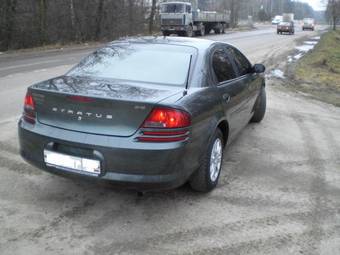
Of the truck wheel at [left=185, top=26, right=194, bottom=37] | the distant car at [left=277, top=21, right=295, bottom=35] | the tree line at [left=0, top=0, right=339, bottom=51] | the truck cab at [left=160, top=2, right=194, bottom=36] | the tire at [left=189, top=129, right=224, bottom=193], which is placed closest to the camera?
the tire at [left=189, top=129, right=224, bottom=193]

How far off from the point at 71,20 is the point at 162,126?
25.3 metres

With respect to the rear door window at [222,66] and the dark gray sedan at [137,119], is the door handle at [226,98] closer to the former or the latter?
the dark gray sedan at [137,119]

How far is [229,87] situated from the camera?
5.21 m

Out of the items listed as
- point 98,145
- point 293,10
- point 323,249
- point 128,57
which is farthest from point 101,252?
point 293,10

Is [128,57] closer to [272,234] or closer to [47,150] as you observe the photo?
[47,150]

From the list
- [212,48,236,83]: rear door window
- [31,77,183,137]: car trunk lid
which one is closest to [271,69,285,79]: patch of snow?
[212,48,236,83]: rear door window

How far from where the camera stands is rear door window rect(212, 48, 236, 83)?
198 inches

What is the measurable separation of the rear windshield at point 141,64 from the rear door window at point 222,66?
34 cm

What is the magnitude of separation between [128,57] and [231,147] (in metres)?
2.16

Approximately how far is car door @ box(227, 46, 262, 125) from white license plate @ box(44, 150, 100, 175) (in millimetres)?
2628

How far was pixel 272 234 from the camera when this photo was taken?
3.84m

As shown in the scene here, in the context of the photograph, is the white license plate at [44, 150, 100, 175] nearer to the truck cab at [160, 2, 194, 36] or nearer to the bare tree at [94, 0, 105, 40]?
the bare tree at [94, 0, 105, 40]

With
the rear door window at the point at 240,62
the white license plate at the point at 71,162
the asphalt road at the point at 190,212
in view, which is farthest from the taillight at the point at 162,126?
the rear door window at the point at 240,62

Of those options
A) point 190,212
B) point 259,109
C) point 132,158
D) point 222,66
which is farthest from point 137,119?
point 259,109
